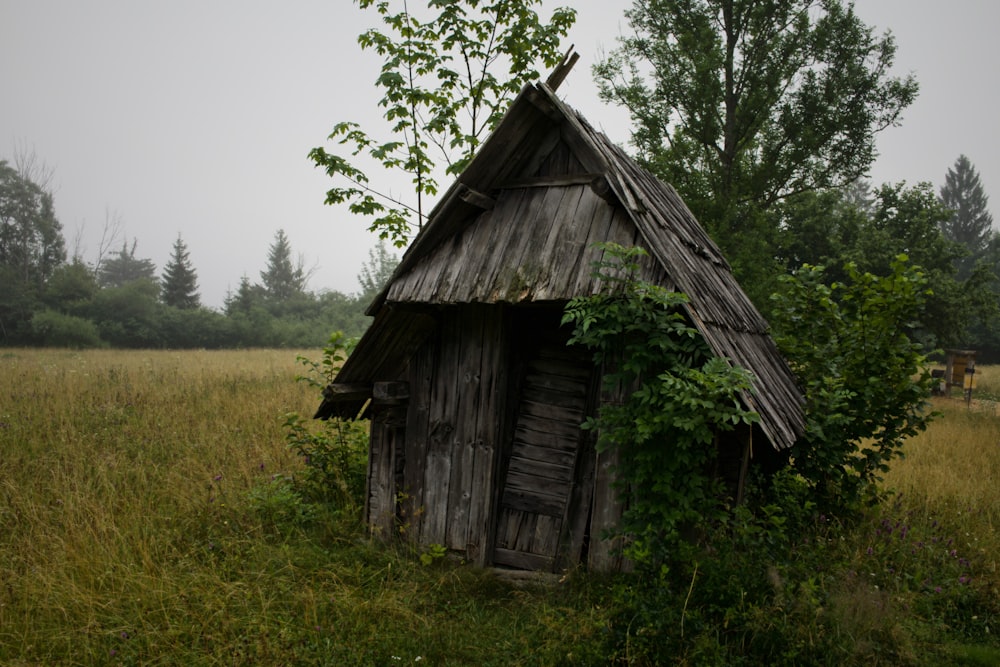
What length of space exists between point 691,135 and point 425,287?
13782 millimetres

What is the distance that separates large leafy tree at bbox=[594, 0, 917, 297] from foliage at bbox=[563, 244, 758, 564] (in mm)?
12040

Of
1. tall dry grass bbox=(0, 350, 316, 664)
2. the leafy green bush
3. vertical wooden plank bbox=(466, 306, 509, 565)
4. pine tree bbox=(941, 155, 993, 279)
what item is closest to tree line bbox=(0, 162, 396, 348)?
the leafy green bush

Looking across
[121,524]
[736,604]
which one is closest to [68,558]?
[121,524]

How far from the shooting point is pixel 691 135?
16.9m

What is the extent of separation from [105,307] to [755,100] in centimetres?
3464

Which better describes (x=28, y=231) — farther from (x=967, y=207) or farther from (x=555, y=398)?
(x=967, y=207)

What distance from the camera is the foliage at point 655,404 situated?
4211mm

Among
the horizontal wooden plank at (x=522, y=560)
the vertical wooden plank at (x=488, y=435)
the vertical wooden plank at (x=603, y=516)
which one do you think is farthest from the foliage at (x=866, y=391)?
the vertical wooden plank at (x=488, y=435)

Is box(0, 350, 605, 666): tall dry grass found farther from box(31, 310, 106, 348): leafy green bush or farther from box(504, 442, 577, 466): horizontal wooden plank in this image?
box(31, 310, 106, 348): leafy green bush

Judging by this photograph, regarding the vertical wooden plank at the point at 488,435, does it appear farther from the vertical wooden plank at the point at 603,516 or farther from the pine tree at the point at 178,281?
the pine tree at the point at 178,281

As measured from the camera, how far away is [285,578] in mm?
4855

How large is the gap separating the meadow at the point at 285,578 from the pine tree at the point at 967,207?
66030 mm

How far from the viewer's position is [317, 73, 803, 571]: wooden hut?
5109 mm

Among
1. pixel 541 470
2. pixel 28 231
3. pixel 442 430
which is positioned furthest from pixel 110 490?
pixel 28 231
